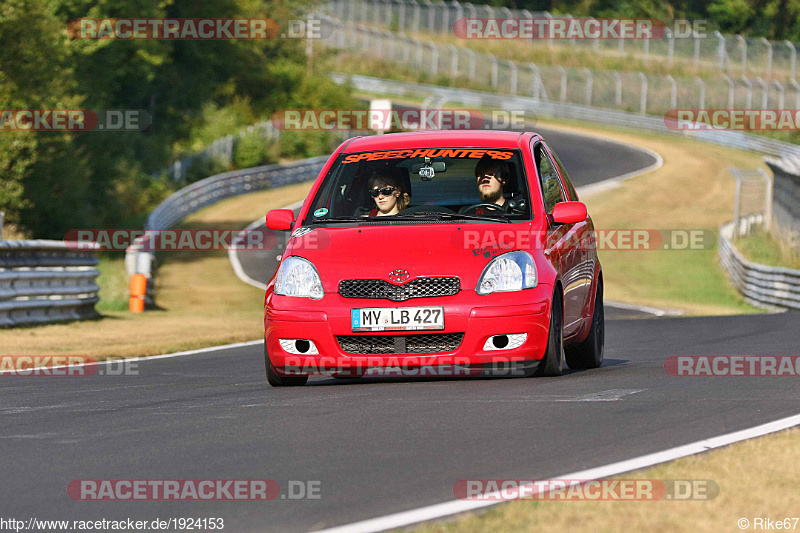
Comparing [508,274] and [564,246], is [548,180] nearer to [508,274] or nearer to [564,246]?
[564,246]

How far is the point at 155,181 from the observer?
49906 millimetres

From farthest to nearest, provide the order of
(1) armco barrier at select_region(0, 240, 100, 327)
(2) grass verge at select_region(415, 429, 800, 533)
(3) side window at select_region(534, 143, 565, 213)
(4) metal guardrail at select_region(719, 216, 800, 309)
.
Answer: (4) metal guardrail at select_region(719, 216, 800, 309) → (1) armco barrier at select_region(0, 240, 100, 327) → (3) side window at select_region(534, 143, 565, 213) → (2) grass verge at select_region(415, 429, 800, 533)

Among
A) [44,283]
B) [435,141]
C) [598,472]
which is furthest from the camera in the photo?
[44,283]

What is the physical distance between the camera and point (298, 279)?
9.45m

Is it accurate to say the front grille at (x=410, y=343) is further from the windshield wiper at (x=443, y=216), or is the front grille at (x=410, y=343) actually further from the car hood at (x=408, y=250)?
the windshield wiper at (x=443, y=216)

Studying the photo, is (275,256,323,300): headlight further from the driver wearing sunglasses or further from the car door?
the car door

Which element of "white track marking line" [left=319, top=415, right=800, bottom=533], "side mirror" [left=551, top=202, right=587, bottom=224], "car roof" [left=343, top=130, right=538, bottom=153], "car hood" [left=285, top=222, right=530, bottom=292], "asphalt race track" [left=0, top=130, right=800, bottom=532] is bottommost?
"asphalt race track" [left=0, top=130, right=800, bottom=532]

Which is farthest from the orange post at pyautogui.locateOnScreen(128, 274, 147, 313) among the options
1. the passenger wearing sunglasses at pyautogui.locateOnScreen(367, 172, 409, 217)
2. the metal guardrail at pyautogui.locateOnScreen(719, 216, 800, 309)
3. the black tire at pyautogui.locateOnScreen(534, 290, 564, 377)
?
the black tire at pyautogui.locateOnScreen(534, 290, 564, 377)

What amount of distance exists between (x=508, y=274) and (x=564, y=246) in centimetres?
106

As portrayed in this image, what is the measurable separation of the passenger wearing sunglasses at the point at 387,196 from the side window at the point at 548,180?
3.47 feet

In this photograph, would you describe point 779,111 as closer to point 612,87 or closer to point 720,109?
point 720,109

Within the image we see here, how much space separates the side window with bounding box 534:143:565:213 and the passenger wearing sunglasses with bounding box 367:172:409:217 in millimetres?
1058

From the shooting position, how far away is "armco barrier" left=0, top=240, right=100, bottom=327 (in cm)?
1819

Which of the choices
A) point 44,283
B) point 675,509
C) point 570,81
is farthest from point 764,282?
point 570,81
